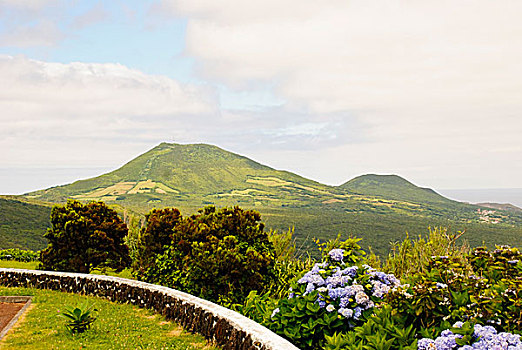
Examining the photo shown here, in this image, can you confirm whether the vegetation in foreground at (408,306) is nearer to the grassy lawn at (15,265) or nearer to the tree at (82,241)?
the tree at (82,241)

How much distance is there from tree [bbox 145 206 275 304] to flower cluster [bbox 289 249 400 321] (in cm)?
439

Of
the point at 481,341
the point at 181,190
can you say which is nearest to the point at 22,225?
the point at 481,341

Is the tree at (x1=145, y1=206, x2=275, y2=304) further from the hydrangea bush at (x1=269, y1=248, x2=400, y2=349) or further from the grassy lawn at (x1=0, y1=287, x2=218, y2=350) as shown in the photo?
the hydrangea bush at (x1=269, y1=248, x2=400, y2=349)

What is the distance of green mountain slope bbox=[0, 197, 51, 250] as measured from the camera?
1805 inches

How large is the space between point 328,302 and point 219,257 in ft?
16.7

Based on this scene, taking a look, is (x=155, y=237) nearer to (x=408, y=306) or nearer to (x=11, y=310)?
(x=11, y=310)

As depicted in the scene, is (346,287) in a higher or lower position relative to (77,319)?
higher

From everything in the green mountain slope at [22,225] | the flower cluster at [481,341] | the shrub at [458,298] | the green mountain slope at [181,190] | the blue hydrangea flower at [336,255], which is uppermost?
the green mountain slope at [181,190]

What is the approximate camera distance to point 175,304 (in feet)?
31.5

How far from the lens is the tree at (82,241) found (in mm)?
14516

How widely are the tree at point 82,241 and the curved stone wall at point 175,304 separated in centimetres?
111

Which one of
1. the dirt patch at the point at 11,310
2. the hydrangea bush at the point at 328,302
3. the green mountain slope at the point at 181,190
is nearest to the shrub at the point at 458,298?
the hydrangea bush at the point at 328,302

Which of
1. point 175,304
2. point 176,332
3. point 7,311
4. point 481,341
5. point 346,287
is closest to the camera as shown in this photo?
point 481,341

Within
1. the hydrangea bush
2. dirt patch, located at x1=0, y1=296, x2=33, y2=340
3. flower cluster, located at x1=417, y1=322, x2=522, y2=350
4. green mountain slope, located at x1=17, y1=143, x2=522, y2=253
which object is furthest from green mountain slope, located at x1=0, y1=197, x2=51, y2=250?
flower cluster, located at x1=417, y1=322, x2=522, y2=350
